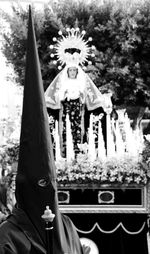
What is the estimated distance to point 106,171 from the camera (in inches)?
192

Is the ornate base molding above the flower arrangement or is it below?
below

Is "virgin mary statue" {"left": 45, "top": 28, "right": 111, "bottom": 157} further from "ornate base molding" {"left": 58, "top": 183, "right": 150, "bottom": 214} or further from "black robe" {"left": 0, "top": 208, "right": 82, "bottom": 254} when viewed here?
"black robe" {"left": 0, "top": 208, "right": 82, "bottom": 254}

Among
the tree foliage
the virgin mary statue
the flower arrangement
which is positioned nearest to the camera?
the flower arrangement

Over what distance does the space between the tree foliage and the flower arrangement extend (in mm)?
5328

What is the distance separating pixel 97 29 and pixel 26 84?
891 centimetres

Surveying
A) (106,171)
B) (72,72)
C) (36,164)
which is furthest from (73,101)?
(36,164)

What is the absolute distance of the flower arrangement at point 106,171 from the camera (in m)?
4.84

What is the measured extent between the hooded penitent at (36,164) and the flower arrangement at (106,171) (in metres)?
3.06

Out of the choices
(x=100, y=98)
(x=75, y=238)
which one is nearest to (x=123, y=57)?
(x=100, y=98)

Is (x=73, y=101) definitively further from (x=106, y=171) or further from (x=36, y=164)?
(x=36, y=164)

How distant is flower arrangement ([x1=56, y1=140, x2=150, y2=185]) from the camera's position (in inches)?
191

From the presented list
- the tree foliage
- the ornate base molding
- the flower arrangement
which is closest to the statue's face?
the flower arrangement

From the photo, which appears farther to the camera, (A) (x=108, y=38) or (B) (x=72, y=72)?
(A) (x=108, y=38)

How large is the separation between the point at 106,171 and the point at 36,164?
10.4 ft
